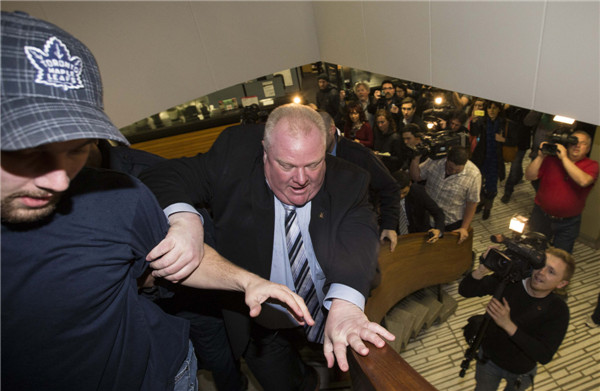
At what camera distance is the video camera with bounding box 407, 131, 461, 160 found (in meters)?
3.38

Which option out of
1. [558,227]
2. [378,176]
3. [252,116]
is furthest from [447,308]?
[252,116]

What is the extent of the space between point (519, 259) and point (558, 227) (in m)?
1.88

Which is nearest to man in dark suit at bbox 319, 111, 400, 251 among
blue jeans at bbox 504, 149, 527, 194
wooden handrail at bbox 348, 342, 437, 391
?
wooden handrail at bbox 348, 342, 437, 391

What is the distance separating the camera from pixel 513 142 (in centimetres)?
450

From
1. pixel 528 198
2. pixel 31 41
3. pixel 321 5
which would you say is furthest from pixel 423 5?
pixel 528 198

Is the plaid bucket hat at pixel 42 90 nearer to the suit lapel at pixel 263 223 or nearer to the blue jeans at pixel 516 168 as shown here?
the suit lapel at pixel 263 223

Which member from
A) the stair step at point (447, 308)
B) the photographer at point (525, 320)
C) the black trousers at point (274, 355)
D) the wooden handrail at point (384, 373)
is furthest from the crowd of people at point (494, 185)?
the wooden handrail at point (384, 373)

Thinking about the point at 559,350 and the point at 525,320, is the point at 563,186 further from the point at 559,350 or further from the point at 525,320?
the point at 525,320

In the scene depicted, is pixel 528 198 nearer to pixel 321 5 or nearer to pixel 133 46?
pixel 321 5

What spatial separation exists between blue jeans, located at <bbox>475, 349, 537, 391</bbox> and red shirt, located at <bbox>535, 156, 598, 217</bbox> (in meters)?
1.75

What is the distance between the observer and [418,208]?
134 inches

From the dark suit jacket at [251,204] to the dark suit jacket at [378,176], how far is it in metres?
1.11

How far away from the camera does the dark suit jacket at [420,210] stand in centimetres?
325

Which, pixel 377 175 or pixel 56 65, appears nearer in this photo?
pixel 56 65
